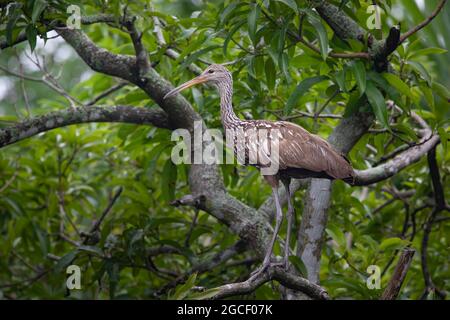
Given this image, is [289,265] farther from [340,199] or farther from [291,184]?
[340,199]

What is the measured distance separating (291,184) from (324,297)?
1522 millimetres

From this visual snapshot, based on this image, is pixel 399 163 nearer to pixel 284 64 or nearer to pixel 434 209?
pixel 434 209

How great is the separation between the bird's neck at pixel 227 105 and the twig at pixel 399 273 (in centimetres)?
164

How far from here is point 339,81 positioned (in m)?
5.52

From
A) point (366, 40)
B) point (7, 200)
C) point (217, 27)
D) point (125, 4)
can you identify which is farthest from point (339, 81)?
point (7, 200)

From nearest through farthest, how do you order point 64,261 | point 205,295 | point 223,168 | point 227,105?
point 205,295 → point 227,105 → point 64,261 → point 223,168

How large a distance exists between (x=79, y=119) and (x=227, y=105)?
1260 millimetres

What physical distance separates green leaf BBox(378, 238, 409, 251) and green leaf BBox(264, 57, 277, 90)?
1.59 metres

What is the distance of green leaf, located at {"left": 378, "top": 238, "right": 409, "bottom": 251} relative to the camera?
6.18 m

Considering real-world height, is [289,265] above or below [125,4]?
below

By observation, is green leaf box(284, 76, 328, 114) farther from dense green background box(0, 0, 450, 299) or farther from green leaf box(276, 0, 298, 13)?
green leaf box(276, 0, 298, 13)

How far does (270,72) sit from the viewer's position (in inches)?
239

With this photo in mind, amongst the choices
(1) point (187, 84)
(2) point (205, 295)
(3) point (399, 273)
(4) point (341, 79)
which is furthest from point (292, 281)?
(1) point (187, 84)

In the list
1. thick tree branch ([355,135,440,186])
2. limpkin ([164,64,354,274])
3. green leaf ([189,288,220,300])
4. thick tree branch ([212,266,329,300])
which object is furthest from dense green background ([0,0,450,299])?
green leaf ([189,288,220,300])
